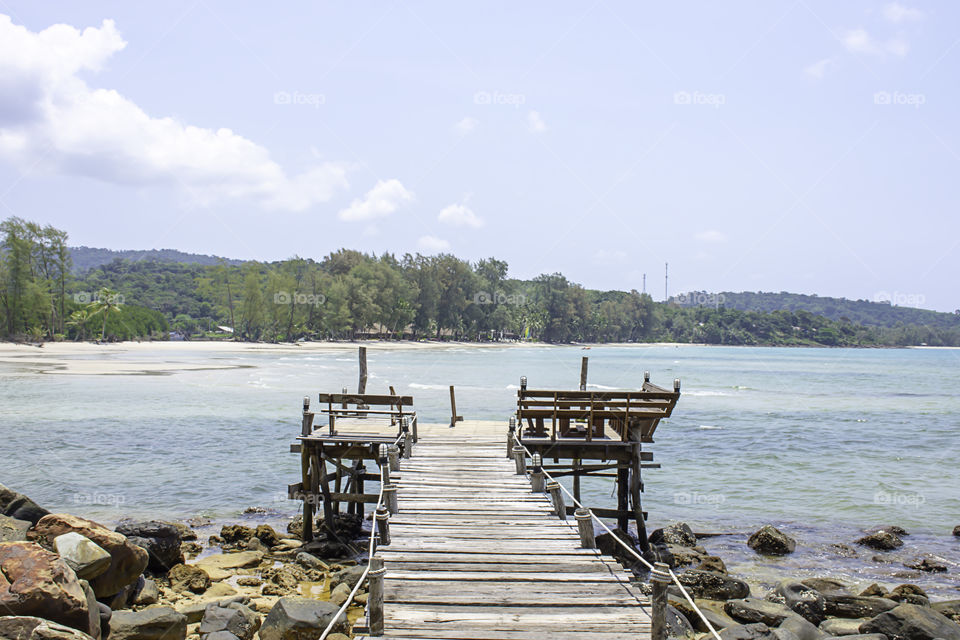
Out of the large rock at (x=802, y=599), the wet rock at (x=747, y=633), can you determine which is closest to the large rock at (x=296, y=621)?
the wet rock at (x=747, y=633)

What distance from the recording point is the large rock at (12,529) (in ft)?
36.8

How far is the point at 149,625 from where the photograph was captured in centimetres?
977

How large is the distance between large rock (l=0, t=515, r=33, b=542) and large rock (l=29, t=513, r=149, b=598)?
0.49 meters

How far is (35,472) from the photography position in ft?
76.6

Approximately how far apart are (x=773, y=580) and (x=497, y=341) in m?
159

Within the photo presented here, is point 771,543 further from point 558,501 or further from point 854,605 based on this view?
point 558,501

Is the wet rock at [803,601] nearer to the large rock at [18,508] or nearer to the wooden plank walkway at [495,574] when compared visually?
Answer: the wooden plank walkway at [495,574]

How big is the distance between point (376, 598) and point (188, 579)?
823cm

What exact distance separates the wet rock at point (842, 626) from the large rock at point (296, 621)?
7846 millimetres

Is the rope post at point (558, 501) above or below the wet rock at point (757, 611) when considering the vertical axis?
above

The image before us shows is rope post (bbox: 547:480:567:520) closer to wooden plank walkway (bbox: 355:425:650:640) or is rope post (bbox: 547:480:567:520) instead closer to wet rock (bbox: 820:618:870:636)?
wooden plank walkway (bbox: 355:425:650:640)

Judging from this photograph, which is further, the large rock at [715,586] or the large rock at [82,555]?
the large rock at [715,586]

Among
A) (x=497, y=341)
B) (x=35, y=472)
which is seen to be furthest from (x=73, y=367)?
(x=497, y=341)

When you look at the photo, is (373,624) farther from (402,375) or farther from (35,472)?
(402,375)
